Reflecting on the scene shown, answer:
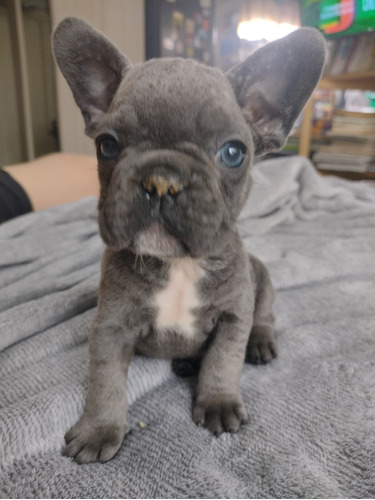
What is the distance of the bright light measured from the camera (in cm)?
454

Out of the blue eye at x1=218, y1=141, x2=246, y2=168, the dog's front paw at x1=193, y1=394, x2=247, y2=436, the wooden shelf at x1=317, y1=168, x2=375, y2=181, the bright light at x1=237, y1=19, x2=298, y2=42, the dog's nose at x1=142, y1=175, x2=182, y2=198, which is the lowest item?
the wooden shelf at x1=317, y1=168, x2=375, y2=181

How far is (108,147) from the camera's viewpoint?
2.69 feet

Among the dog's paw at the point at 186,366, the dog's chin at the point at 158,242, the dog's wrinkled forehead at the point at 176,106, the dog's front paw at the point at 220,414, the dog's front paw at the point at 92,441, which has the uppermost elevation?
the dog's wrinkled forehead at the point at 176,106

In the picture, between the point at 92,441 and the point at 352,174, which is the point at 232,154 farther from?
the point at 352,174

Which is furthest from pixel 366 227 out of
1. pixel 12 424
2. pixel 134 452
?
pixel 12 424

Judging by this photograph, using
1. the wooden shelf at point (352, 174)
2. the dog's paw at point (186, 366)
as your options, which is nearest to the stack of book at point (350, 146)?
the wooden shelf at point (352, 174)

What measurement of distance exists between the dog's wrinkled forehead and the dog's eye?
0.05 meters

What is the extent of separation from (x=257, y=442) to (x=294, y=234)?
147cm

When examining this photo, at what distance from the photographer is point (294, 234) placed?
2184 millimetres

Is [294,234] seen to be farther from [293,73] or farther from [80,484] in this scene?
[80,484]

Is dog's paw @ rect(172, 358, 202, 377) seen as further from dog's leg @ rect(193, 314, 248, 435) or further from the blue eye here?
the blue eye

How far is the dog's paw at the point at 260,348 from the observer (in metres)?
1.13

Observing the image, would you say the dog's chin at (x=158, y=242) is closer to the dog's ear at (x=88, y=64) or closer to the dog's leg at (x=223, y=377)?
the dog's leg at (x=223, y=377)

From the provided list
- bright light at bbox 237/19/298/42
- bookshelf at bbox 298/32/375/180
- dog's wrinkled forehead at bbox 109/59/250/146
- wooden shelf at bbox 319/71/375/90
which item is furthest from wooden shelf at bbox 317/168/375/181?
dog's wrinkled forehead at bbox 109/59/250/146
